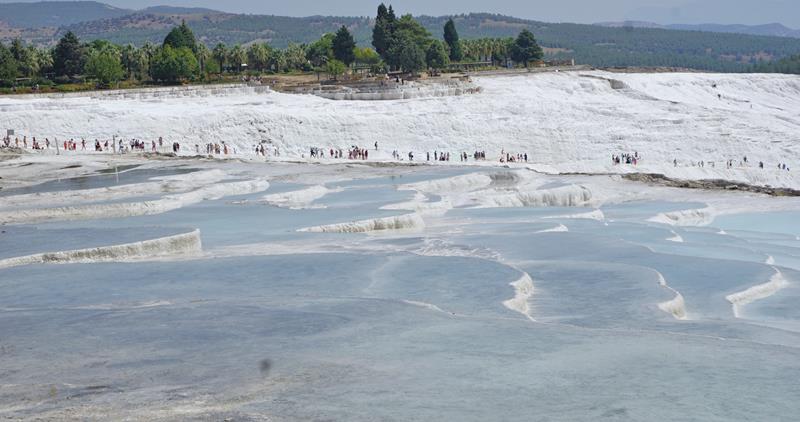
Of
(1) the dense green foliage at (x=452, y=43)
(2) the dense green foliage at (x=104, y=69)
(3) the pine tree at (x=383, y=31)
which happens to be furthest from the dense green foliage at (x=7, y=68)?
(1) the dense green foliage at (x=452, y=43)

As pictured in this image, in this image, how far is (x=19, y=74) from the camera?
5528 centimetres

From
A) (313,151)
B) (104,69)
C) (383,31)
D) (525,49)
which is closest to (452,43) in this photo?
(525,49)

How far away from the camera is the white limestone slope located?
42.1 metres

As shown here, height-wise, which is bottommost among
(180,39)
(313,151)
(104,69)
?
(313,151)

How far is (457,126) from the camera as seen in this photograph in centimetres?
4762

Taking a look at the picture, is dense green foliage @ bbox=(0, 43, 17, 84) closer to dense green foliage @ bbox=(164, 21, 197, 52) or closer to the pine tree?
dense green foliage @ bbox=(164, 21, 197, 52)

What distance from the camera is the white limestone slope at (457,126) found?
42062 millimetres

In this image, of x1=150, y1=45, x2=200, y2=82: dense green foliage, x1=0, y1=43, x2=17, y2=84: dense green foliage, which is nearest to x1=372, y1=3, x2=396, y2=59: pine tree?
x1=150, y1=45, x2=200, y2=82: dense green foliage

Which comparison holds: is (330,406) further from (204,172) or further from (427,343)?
(204,172)

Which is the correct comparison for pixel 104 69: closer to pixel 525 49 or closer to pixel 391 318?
pixel 525 49

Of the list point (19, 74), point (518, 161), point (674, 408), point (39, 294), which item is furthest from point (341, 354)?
Answer: point (19, 74)

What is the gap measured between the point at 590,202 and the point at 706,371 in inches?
752

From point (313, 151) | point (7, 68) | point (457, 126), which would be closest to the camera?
point (313, 151)

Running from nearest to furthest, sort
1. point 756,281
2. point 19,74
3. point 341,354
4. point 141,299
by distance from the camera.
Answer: point 341,354, point 141,299, point 756,281, point 19,74
